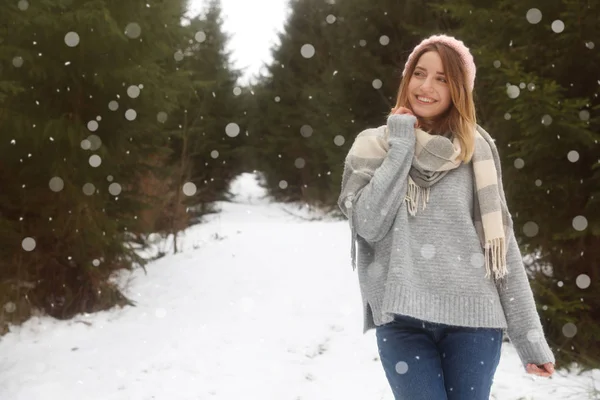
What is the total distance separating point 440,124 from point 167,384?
4214 millimetres

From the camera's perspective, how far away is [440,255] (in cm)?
215

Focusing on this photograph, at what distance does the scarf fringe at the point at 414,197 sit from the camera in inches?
85.7

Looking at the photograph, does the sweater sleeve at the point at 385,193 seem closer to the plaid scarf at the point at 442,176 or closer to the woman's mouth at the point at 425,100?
the plaid scarf at the point at 442,176

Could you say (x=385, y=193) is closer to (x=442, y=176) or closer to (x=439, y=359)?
(x=442, y=176)

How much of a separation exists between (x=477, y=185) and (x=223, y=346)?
194 inches

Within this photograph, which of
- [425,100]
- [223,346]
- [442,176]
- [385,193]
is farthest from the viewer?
[223,346]

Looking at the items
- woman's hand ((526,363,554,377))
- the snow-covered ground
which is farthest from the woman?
the snow-covered ground

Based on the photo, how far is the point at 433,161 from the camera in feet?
7.25

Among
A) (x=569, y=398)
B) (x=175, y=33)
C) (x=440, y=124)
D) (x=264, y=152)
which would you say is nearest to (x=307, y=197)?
(x=264, y=152)

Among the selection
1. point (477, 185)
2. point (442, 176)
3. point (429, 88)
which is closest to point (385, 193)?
point (442, 176)

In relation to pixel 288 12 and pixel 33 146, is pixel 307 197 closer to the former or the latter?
pixel 288 12

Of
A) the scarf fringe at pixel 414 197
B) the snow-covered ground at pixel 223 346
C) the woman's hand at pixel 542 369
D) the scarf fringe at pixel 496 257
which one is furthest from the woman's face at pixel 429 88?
the snow-covered ground at pixel 223 346

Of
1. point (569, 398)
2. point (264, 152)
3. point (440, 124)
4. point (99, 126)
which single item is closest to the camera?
point (440, 124)

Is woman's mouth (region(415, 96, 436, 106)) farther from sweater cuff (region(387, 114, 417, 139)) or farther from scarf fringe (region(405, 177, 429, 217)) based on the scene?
scarf fringe (region(405, 177, 429, 217))
